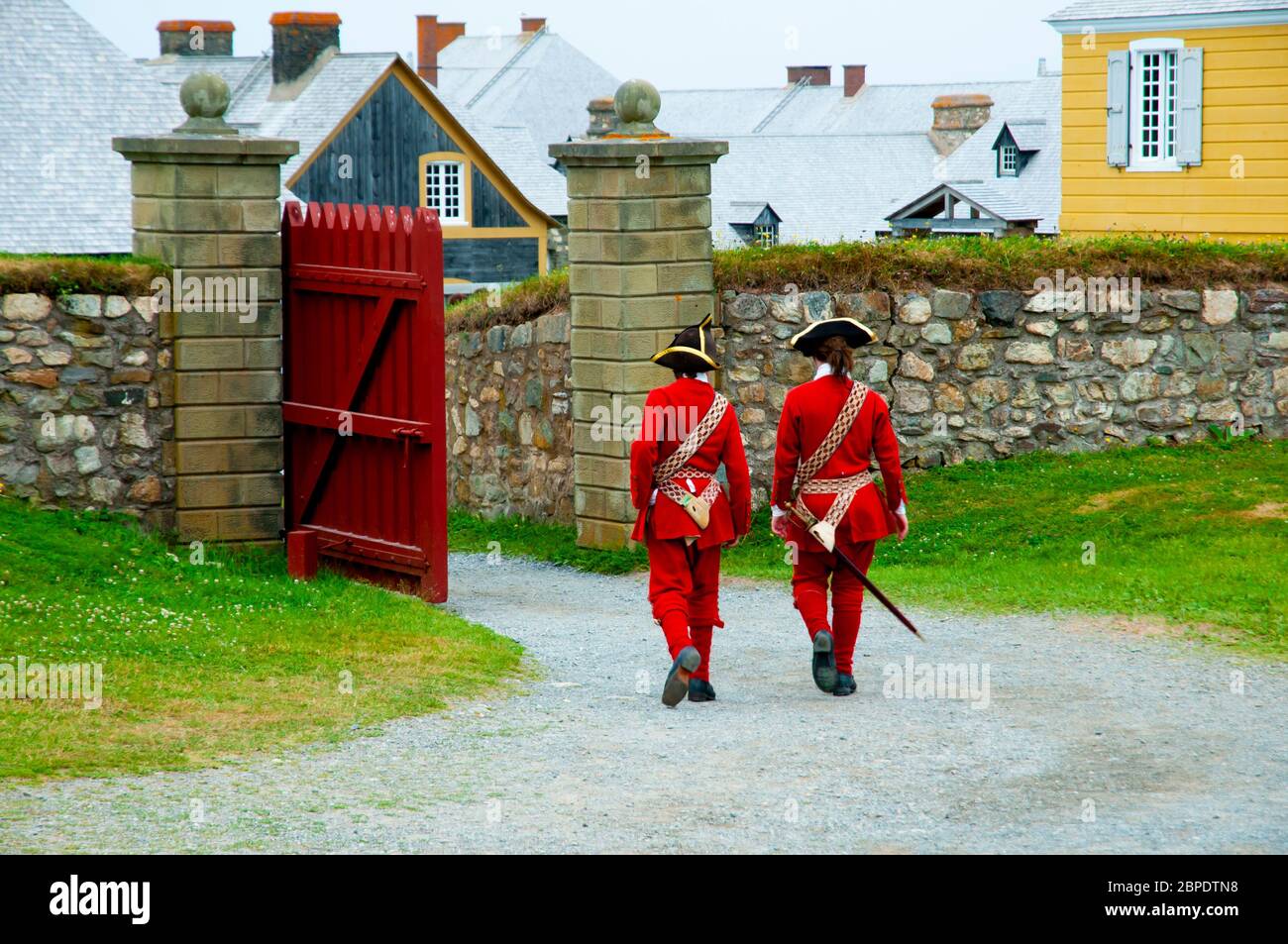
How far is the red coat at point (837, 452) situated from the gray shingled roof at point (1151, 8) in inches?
601

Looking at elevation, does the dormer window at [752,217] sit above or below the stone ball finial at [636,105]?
above

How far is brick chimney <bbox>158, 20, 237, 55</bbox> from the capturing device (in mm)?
48781

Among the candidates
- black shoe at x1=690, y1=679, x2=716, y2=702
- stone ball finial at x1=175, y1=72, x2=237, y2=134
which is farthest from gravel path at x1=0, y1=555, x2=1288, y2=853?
stone ball finial at x1=175, y1=72, x2=237, y2=134

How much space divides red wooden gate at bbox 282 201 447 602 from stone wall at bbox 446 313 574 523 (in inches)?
104

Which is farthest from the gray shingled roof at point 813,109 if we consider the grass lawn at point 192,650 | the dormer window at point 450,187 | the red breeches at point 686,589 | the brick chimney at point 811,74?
the red breeches at point 686,589

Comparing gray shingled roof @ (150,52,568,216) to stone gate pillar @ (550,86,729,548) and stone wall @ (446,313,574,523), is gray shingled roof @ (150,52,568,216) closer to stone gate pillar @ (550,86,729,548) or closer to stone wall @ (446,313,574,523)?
stone wall @ (446,313,574,523)

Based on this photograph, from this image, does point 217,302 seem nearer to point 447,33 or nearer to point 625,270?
point 625,270

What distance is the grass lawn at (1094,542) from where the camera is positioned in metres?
10.3

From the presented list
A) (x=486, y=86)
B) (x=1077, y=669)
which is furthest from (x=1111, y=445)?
(x=486, y=86)

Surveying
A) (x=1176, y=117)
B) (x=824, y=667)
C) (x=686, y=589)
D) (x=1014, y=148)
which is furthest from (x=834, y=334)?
(x=1014, y=148)

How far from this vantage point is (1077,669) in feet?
29.3

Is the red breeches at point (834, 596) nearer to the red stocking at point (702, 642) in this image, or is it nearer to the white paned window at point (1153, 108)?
the red stocking at point (702, 642)

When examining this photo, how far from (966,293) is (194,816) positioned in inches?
364

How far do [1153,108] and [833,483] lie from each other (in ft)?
53.1
